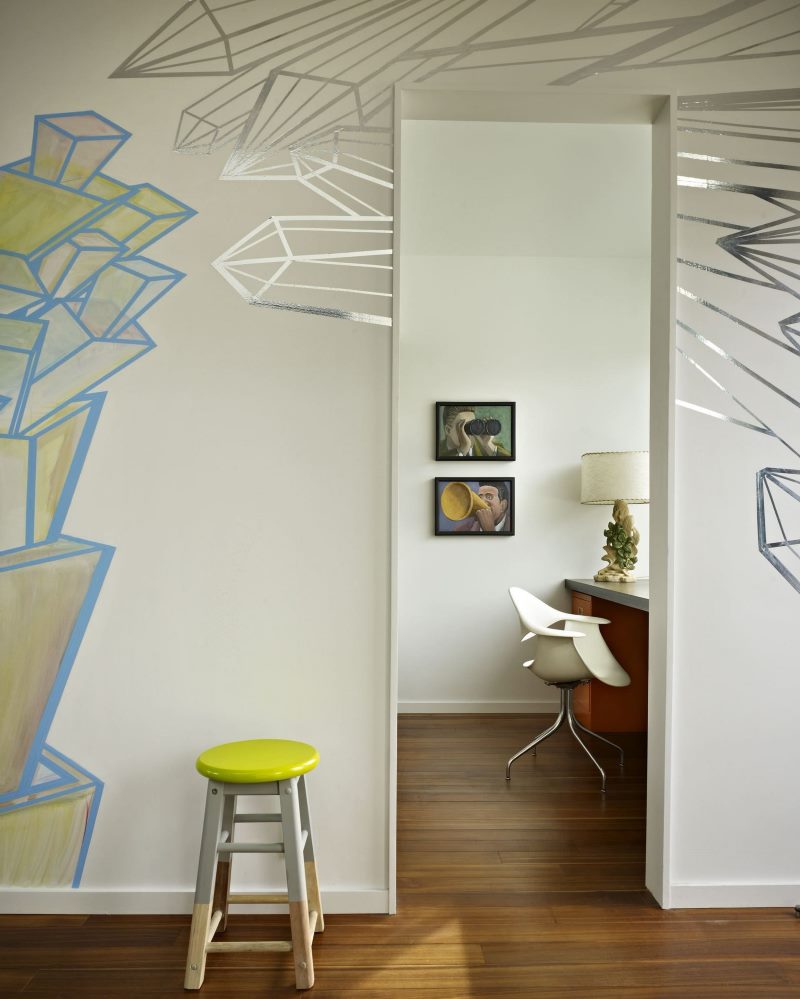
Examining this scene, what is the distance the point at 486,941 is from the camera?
2135 mm

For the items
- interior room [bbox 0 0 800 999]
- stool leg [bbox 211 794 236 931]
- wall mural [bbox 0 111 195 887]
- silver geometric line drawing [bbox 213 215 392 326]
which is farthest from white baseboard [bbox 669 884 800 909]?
silver geometric line drawing [bbox 213 215 392 326]

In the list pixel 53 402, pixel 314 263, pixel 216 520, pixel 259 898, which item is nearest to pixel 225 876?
pixel 259 898

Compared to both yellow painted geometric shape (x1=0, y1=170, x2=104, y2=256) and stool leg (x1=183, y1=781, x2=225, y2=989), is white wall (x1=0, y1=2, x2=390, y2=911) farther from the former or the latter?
stool leg (x1=183, y1=781, x2=225, y2=989)

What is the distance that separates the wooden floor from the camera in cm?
192

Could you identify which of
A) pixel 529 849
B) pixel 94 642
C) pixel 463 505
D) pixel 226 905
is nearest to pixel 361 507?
pixel 94 642

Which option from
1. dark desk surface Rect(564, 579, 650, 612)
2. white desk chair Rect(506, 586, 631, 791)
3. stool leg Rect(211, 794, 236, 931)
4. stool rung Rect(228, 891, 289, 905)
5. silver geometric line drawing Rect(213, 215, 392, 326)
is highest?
silver geometric line drawing Rect(213, 215, 392, 326)

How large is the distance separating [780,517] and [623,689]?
2.03 metres

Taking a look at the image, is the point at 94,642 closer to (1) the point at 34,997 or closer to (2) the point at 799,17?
(1) the point at 34,997

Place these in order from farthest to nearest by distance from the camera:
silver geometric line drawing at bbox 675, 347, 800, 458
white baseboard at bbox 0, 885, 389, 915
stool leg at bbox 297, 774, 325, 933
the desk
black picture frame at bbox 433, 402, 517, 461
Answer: black picture frame at bbox 433, 402, 517, 461 < the desk < silver geometric line drawing at bbox 675, 347, 800, 458 < white baseboard at bbox 0, 885, 389, 915 < stool leg at bbox 297, 774, 325, 933

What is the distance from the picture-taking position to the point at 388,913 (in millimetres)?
2275

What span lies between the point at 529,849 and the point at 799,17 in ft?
9.18

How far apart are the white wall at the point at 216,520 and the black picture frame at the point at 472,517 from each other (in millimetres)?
2405

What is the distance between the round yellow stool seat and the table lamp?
8.68 feet

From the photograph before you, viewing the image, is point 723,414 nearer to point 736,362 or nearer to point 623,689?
point 736,362
